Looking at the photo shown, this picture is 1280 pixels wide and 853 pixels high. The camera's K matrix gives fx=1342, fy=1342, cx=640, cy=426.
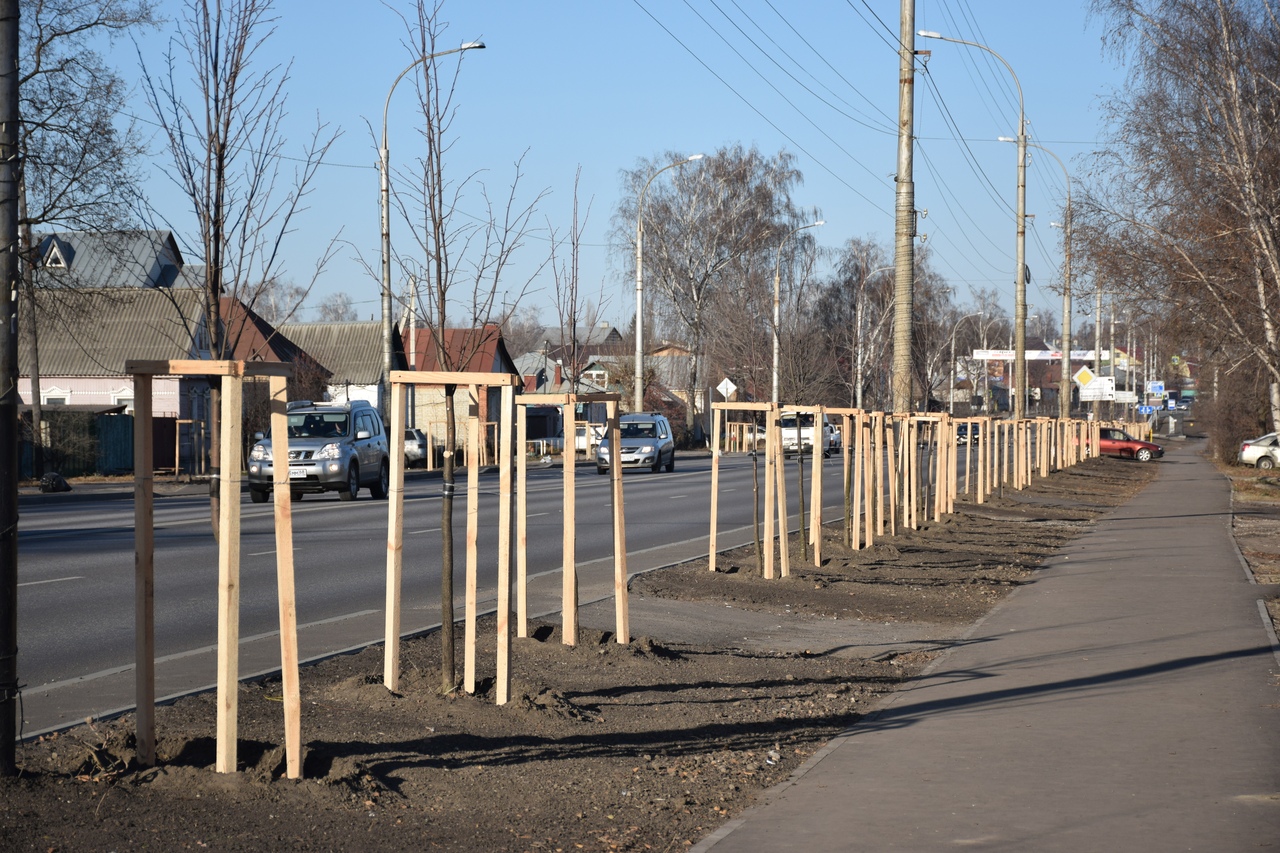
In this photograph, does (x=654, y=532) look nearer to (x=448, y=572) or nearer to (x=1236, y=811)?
(x=448, y=572)

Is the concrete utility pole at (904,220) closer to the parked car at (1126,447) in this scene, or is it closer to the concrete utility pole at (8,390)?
the concrete utility pole at (8,390)

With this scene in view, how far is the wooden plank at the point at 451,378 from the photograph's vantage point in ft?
21.7

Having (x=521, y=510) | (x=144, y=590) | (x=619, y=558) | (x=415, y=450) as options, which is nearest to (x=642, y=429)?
(x=415, y=450)

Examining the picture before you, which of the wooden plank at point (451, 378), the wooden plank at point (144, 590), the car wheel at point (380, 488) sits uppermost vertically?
the wooden plank at point (451, 378)

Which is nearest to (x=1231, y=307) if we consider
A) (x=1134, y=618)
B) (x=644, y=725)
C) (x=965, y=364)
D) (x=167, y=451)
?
(x=1134, y=618)

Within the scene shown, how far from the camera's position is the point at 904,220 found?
712 inches

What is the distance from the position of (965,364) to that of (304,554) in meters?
87.7

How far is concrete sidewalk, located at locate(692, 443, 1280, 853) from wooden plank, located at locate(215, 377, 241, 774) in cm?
183

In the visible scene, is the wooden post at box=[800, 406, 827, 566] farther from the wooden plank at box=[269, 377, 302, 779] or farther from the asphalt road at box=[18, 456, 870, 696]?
the wooden plank at box=[269, 377, 302, 779]

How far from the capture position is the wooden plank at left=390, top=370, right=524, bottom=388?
6609 mm

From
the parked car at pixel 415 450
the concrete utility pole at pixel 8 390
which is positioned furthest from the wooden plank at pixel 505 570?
the parked car at pixel 415 450

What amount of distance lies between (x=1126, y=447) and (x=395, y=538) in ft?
195

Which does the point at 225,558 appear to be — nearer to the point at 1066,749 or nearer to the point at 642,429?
the point at 1066,749

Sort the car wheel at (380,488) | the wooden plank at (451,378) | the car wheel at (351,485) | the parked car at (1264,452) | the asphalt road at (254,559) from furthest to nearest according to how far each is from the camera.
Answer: the parked car at (1264,452) < the car wheel at (380,488) < the car wheel at (351,485) < the asphalt road at (254,559) < the wooden plank at (451,378)
